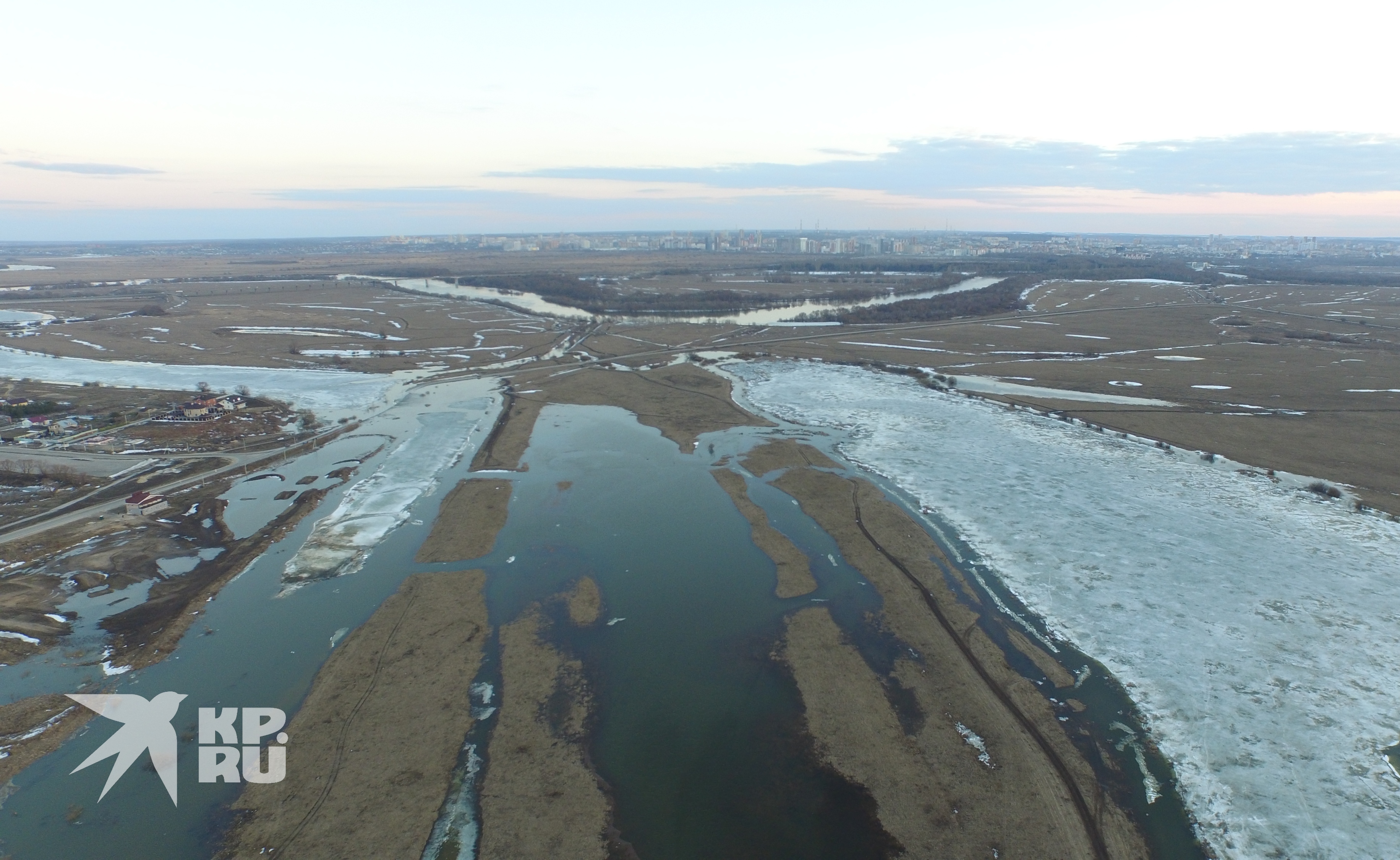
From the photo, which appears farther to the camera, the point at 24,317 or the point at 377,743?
the point at 24,317

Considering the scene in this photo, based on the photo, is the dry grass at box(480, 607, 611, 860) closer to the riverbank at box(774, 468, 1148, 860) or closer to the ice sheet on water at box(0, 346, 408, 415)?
the riverbank at box(774, 468, 1148, 860)

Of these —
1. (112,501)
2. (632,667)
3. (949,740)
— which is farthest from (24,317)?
(949,740)

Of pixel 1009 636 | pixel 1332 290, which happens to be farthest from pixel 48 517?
pixel 1332 290

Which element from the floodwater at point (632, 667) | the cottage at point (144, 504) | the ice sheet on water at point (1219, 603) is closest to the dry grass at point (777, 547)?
the floodwater at point (632, 667)

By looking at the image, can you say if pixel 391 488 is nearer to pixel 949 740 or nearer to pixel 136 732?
pixel 136 732

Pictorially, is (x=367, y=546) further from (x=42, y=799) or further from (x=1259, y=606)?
(x=1259, y=606)

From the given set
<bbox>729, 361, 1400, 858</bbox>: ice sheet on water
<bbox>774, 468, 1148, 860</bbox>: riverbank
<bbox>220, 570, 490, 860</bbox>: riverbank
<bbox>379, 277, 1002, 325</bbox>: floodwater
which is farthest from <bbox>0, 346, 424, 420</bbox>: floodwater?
<bbox>379, 277, 1002, 325</bbox>: floodwater
